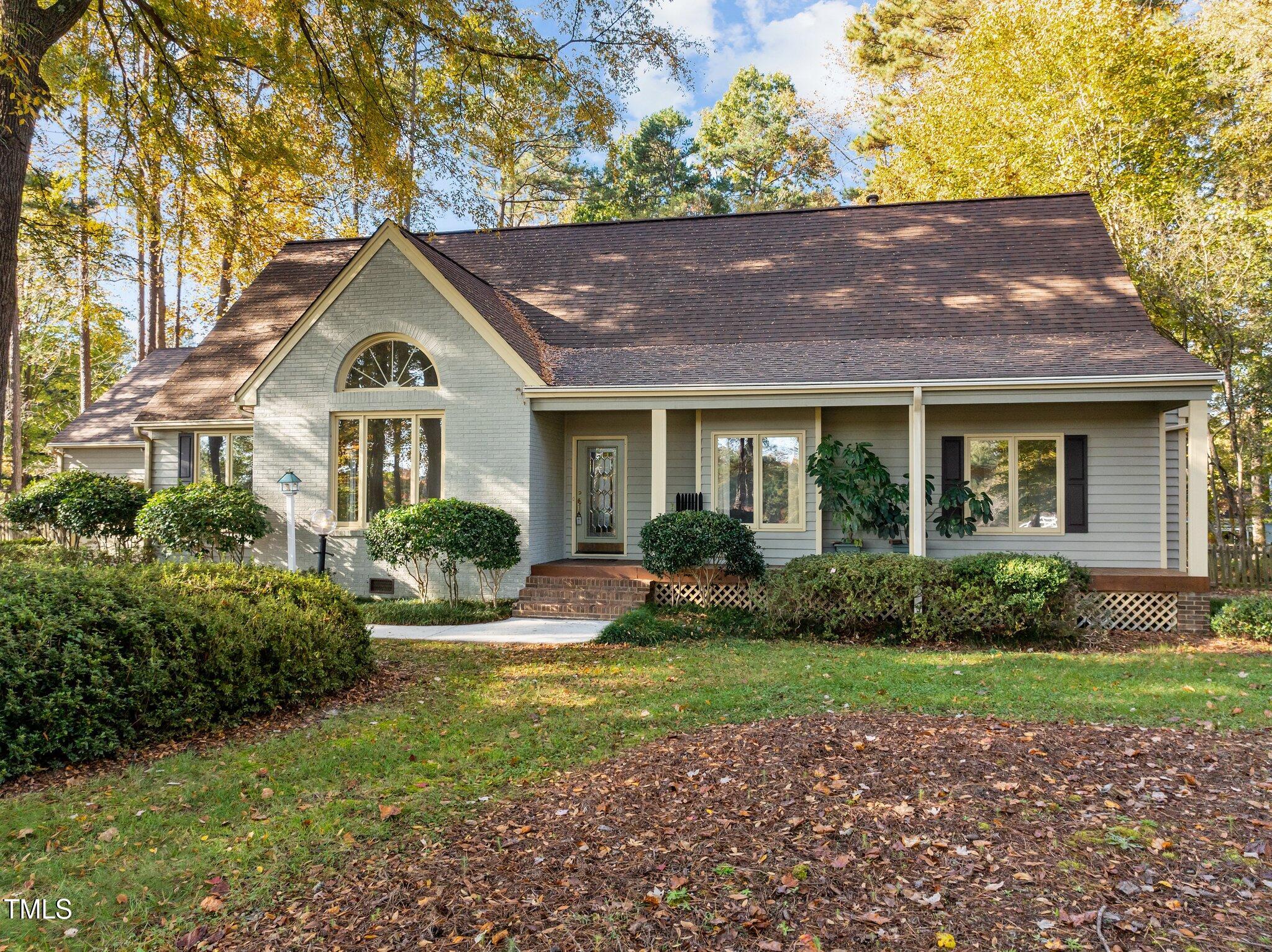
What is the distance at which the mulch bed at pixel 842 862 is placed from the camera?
2.95 metres

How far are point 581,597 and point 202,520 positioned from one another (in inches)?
235

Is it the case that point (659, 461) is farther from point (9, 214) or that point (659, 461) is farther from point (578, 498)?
point (9, 214)

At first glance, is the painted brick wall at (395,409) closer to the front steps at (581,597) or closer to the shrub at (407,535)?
the front steps at (581,597)

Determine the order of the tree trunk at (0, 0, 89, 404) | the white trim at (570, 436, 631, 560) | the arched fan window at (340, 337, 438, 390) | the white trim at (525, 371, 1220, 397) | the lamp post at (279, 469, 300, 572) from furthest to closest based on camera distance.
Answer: the white trim at (570, 436, 631, 560)
the arched fan window at (340, 337, 438, 390)
the lamp post at (279, 469, 300, 572)
the white trim at (525, 371, 1220, 397)
the tree trunk at (0, 0, 89, 404)

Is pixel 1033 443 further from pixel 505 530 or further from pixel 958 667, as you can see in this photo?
pixel 505 530

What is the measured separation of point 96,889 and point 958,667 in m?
7.36

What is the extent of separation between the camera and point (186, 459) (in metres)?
13.8

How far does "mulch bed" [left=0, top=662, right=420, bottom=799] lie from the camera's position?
4699mm

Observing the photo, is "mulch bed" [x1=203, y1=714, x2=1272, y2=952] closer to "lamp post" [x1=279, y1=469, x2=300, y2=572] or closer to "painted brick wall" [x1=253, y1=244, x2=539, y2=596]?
"painted brick wall" [x1=253, y1=244, x2=539, y2=596]

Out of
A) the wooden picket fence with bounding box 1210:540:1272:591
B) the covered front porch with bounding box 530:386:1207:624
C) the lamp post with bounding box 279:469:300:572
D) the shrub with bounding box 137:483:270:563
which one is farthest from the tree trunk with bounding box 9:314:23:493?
the wooden picket fence with bounding box 1210:540:1272:591

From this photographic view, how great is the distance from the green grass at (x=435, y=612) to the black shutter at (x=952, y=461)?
6936 millimetres

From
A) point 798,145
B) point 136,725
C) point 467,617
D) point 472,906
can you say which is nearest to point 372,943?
point 472,906

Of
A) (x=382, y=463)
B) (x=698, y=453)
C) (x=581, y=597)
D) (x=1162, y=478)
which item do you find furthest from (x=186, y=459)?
(x=1162, y=478)

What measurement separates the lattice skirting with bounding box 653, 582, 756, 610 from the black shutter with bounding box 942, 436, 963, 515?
3.58 m
